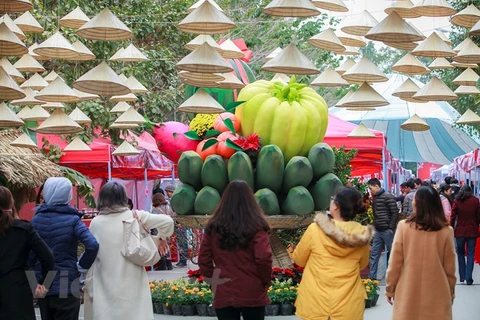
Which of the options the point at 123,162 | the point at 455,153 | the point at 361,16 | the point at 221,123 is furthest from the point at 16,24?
the point at 455,153

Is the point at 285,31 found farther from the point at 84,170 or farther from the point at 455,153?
the point at 84,170

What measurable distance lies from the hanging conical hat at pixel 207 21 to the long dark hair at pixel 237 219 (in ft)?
10.00

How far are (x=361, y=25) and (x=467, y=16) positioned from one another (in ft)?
5.45

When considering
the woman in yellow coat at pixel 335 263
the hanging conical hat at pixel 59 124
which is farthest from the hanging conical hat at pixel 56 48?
the woman in yellow coat at pixel 335 263

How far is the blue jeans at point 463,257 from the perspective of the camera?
53.4 ft

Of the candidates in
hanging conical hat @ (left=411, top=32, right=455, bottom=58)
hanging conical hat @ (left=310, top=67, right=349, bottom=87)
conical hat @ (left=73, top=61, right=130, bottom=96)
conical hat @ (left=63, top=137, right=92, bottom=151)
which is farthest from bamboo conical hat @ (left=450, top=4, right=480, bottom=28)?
conical hat @ (left=63, top=137, right=92, bottom=151)

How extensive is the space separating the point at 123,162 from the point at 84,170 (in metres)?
1.30

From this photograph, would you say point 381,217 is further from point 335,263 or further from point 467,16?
point 335,263

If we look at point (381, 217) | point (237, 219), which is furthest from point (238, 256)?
point (381, 217)

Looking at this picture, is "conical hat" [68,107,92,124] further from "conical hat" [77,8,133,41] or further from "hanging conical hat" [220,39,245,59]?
"conical hat" [77,8,133,41]

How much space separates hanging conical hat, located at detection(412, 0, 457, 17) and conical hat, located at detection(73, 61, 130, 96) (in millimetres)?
3382

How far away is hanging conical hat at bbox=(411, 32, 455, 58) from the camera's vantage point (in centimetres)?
1044

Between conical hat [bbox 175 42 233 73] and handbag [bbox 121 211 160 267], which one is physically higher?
conical hat [bbox 175 42 233 73]

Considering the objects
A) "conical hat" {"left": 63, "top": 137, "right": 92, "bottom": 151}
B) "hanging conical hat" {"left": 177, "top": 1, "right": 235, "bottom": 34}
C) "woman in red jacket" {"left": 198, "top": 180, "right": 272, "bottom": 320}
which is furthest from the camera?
"conical hat" {"left": 63, "top": 137, "right": 92, "bottom": 151}
